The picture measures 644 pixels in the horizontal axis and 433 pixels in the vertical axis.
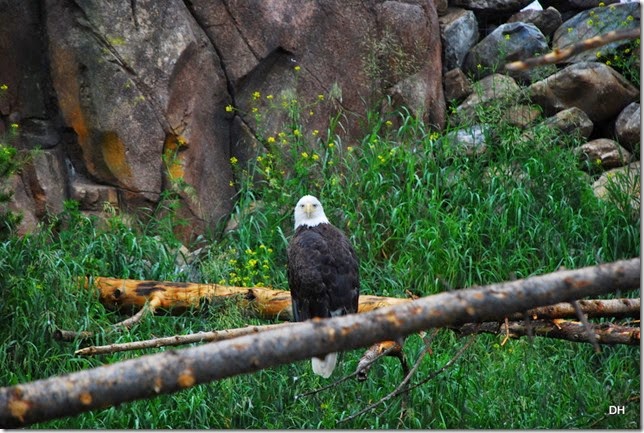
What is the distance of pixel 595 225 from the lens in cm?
589

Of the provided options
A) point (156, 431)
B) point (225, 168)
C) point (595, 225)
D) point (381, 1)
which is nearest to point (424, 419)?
point (156, 431)

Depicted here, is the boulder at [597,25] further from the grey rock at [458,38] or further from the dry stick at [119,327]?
the dry stick at [119,327]

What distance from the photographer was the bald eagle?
438cm

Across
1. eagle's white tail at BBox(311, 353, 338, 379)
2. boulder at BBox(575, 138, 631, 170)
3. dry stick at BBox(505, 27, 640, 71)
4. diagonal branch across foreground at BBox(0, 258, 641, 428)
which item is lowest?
boulder at BBox(575, 138, 631, 170)

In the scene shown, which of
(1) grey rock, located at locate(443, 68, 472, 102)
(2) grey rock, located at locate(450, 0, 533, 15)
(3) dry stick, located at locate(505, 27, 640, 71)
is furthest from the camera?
(2) grey rock, located at locate(450, 0, 533, 15)

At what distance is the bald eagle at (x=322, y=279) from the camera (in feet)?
14.4

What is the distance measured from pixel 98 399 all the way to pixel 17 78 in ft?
16.2

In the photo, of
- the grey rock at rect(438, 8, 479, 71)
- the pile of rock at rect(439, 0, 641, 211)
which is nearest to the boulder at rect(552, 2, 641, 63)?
the pile of rock at rect(439, 0, 641, 211)

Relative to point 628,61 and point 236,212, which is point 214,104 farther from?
point 628,61

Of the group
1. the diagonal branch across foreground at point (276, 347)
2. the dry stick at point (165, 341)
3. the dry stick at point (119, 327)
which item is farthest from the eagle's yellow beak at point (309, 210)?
the diagonal branch across foreground at point (276, 347)

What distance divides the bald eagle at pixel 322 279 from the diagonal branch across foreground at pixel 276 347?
99.2 inches

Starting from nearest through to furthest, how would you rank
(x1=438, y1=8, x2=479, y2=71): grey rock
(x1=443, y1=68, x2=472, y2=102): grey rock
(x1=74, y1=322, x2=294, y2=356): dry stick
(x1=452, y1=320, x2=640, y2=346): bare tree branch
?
(x1=74, y1=322, x2=294, y2=356): dry stick → (x1=452, y1=320, x2=640, y2=346): bare tree branch → (x1=443, y1=68, x2=472, y2=102): grey rock → (x1=438, y1=8, x2=479, y2=71): grey rock

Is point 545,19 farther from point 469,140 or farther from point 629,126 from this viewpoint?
point 469,140

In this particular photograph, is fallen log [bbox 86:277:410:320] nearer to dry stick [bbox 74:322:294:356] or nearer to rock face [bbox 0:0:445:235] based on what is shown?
rock face [bbox 0:0:445:235]
